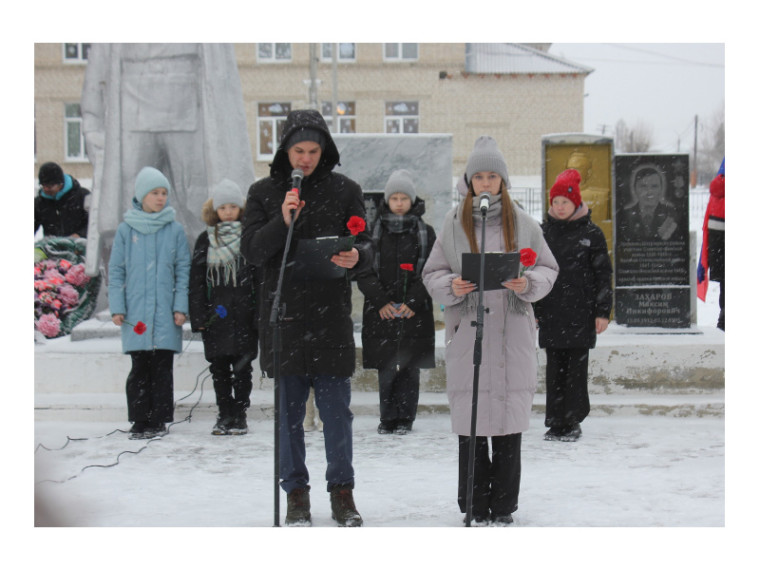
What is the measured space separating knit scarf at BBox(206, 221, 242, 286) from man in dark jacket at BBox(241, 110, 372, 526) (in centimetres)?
189

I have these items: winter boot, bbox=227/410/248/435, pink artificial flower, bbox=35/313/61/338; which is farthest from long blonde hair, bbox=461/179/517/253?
pink artificial flower, bbox=35/313/61/338

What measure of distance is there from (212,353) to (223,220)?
0.87m

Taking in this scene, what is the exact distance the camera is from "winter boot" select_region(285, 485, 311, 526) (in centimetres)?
370

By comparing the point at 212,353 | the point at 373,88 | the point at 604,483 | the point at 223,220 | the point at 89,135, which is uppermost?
the point at 373,88

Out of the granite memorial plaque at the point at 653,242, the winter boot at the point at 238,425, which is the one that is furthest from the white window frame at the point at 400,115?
the winter boot at the point at 238,425

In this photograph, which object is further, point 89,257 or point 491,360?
point 89,257

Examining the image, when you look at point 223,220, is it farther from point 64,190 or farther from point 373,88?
point 373,88

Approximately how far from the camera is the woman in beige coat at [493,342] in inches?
144

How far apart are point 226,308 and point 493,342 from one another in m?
2.44

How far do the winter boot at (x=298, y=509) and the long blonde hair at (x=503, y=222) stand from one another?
126 cm

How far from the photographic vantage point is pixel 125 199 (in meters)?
7.01

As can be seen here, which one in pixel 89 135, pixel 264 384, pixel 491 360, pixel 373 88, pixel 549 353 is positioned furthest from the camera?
pixel 373 88

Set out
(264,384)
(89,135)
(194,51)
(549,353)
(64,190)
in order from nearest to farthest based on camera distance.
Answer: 1. (549,353)
2. (264,384)
3. (194,51)
4. (89,135)
5. (64,190)

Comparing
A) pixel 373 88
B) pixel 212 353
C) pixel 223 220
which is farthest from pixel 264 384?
pixel 373 88
